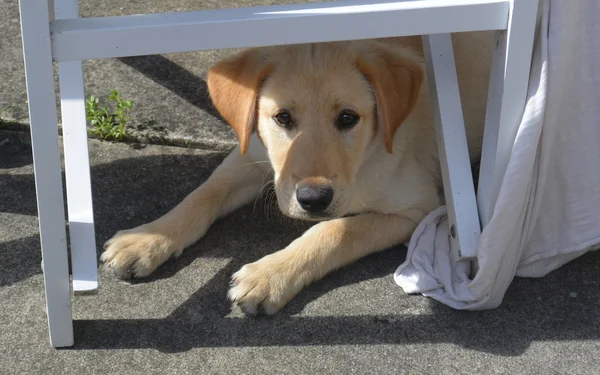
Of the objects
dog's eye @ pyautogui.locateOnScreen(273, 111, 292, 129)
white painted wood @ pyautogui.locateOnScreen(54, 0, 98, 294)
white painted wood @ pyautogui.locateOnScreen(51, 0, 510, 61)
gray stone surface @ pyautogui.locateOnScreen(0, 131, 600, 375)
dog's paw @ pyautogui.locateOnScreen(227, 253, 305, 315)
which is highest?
white painted wood @ pyautogui.locateOnScreen(51, 0, 510, 61)

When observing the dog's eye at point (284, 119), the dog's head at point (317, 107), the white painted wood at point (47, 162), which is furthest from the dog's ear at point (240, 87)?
the white painted wood at point (47, 162)

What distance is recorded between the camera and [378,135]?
11.1ft

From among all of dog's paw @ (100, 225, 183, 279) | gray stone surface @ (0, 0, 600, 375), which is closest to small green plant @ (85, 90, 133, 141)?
gray stone surface @ (0, 0, 600, 375)

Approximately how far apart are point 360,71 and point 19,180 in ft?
5.63

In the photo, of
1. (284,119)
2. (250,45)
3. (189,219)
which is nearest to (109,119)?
(189,219)

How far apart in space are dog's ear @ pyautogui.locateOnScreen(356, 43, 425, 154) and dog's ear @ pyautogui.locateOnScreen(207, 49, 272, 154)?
40cm

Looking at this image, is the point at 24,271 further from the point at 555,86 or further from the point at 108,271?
the point at 555,86

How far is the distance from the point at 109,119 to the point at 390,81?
1627mm

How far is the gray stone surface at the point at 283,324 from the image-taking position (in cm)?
290

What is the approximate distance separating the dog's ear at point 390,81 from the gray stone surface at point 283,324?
23.7 inches

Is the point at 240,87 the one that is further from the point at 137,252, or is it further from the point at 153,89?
the point at 153,89

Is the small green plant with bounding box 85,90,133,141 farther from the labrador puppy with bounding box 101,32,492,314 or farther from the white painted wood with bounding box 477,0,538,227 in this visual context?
the white painted wood with bounding box 477,0,538,227

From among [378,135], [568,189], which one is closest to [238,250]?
[378,135]

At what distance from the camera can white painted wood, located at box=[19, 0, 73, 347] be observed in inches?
99.3
